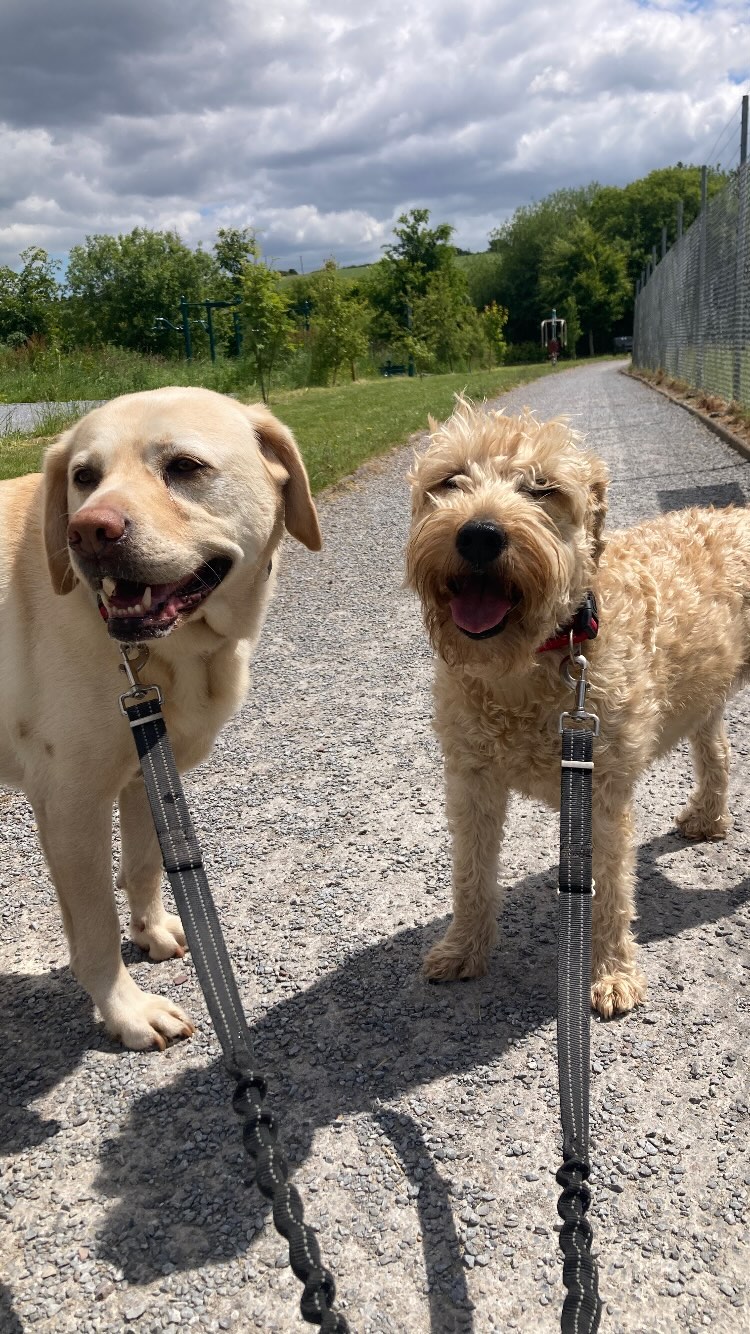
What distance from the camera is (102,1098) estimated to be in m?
2.58

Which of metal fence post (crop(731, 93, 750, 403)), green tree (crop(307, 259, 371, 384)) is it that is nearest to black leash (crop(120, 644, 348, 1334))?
metal fence post (crop(731, 93, 750, 403))

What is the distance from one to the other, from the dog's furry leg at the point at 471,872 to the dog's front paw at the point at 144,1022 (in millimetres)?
876

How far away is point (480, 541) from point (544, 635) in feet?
1.17

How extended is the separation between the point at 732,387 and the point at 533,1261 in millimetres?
17151

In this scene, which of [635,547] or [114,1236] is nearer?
[114,1236]

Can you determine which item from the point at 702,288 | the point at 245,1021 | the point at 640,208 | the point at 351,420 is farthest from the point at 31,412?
the point at 640,208

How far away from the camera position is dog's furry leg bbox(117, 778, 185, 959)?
125 inches

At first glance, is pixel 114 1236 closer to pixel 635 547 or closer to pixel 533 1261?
pixel 533 1261

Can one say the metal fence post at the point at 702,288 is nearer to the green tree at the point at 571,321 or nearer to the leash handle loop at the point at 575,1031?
the leash handle loop at the point at 575,1031

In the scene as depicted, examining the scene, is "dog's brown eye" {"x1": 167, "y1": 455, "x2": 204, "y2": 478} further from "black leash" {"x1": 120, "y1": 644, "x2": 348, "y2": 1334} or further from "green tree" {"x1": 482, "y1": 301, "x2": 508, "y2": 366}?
"green tree" {"x1": 482, "y1": 301, "x2": 508, "y2": 366}

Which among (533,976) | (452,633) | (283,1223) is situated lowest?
(533,976)

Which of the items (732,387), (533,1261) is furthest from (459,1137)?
(732,387)

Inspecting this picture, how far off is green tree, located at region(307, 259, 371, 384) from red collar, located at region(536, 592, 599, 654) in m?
34.7

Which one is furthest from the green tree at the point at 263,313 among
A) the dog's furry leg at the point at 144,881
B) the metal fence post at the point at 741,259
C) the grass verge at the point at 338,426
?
the dog's furry leg at the point at 144,881
